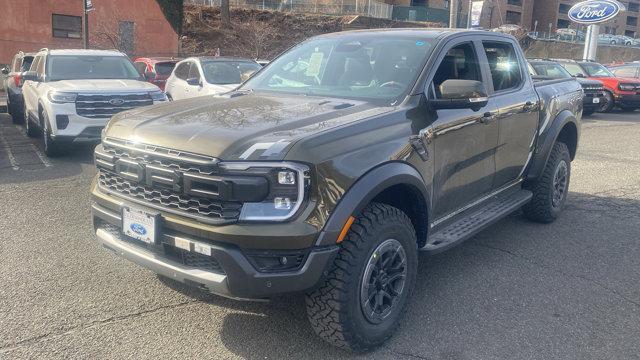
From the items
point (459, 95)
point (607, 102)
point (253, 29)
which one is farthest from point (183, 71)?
point (253, 29)

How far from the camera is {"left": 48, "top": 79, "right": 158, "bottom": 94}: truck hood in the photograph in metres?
8.80

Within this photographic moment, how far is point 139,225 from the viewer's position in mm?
3328

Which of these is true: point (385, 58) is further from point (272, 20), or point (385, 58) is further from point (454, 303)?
point (272, 20)

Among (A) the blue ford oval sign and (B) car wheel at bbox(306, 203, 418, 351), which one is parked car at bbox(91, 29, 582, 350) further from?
(A) the blue ford oval sign

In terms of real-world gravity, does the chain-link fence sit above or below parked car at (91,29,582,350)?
above

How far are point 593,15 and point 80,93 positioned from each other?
2482cm

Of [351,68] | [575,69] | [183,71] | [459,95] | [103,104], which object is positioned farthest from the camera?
[575,69]

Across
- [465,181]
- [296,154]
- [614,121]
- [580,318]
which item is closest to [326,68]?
[465,181]

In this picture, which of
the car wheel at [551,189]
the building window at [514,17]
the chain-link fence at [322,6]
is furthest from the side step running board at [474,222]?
the building window at [514,17]

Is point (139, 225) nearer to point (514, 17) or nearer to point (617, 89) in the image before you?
point (617, 89)

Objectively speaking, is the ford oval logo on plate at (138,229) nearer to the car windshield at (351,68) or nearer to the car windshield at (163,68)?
the car windshield at (351,68)

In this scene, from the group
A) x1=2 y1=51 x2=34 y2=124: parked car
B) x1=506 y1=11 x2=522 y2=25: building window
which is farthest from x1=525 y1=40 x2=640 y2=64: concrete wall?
x1=2 y1=51 x2=34 y2=124: parked car

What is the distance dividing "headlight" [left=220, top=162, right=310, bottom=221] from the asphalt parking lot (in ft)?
3.03

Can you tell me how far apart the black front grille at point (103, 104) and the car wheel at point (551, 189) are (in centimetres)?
612
